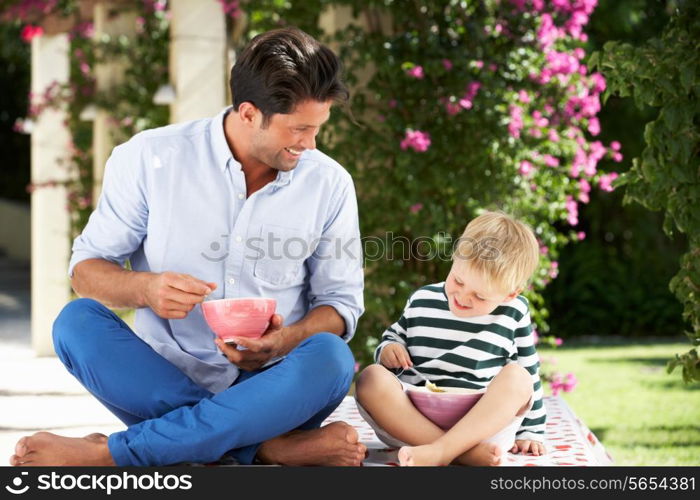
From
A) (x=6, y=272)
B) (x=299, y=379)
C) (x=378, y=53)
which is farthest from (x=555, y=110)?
(x=6, y=272)

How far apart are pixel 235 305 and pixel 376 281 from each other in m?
2.13

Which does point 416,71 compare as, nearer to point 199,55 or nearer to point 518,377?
point 199,55

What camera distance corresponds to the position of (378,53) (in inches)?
189

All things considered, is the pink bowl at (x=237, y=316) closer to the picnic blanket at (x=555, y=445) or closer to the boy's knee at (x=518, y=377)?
the picnic blanket at (x=555, y=445)

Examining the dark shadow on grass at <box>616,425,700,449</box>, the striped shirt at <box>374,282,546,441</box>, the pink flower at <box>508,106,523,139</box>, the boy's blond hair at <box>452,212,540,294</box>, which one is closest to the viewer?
the boy's blond hair at <box>452,212,540,294</box>

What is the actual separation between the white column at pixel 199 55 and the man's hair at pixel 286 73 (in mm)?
2910

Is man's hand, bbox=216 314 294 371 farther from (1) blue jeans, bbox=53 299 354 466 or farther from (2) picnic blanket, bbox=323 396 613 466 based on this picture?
(2) picnic blanket, bbox=323 396 613 466

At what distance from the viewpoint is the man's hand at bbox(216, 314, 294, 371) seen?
9.20 feet

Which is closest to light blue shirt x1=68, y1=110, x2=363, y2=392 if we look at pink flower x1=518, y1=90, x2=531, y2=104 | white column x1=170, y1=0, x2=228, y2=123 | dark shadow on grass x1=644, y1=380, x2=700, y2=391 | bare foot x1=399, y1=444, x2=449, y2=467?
bare foot x1=399, y1=444, x2=449, y2=467

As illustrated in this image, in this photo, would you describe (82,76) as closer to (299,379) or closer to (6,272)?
(299,379)

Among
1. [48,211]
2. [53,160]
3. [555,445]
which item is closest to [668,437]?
[555,445]

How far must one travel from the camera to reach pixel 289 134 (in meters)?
2.92

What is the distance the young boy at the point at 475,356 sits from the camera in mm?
2871

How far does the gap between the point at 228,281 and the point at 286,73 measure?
60cm
